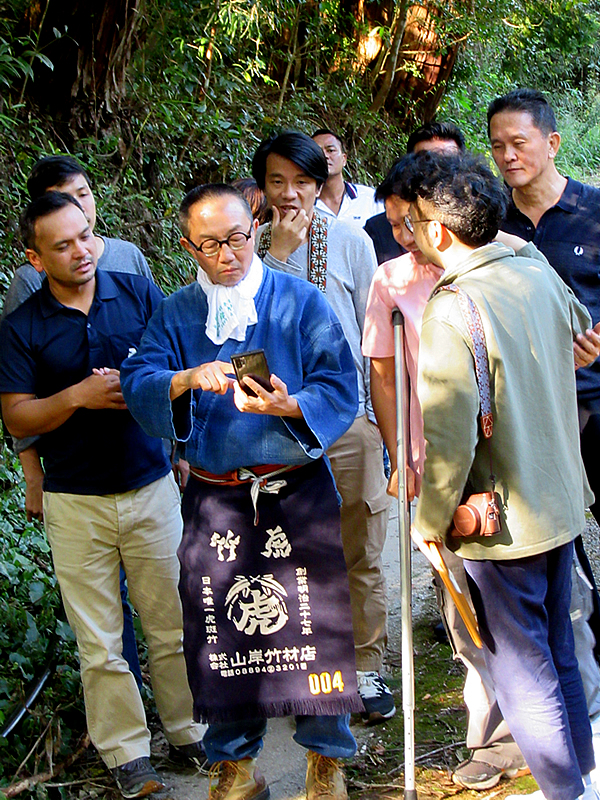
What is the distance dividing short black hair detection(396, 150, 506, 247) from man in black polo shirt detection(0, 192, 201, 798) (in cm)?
132

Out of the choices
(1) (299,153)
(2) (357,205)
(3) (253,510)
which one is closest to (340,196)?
(2) (357,205)

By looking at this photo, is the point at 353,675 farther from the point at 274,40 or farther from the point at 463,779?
the point at 274,40

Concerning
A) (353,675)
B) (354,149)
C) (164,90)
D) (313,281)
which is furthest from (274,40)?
(353,675)

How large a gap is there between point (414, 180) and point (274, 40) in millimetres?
7435

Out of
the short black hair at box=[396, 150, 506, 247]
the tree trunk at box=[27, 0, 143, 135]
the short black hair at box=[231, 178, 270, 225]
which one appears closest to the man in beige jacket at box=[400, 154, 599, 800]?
the short black hair at box=[396, 150, 506, 247]

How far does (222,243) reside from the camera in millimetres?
→ 2814

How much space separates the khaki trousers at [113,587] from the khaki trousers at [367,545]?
752 millimetres

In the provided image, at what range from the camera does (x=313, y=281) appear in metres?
3.49

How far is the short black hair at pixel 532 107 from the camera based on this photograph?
3.46 m

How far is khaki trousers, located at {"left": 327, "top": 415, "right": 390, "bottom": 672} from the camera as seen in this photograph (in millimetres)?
3568

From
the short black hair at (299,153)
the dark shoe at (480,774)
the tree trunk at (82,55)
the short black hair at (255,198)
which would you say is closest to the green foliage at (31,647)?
the dark shoe at (480,774)

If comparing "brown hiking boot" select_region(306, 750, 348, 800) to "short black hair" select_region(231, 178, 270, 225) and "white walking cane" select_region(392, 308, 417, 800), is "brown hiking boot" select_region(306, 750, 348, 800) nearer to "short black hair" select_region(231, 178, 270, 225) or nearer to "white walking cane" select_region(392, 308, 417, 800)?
"white walking cane" select_region(392, 308, 417, 800)

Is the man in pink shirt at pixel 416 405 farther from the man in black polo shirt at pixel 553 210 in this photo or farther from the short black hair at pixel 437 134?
the short black hair at pixel 437 134

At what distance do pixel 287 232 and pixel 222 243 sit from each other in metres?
0.65
